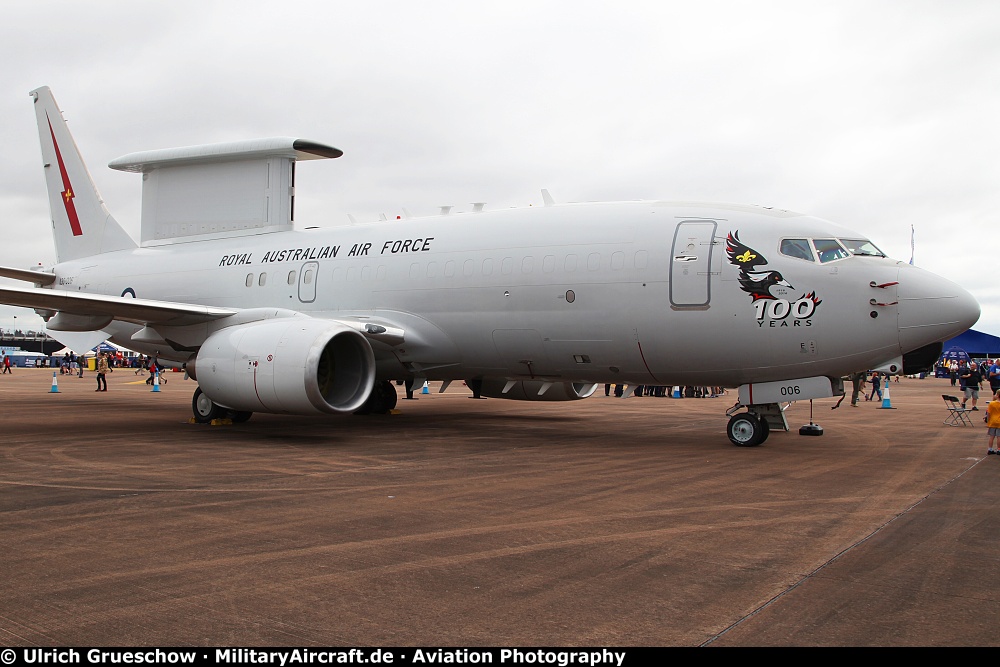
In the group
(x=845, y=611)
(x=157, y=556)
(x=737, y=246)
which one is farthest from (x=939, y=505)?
(x=157, y=556)

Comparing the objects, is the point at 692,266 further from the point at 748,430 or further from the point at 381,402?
the point at 381,402

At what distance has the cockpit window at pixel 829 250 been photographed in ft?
39.3

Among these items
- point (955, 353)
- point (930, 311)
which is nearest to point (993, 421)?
point (930, 311)

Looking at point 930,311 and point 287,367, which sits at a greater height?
point 930,311

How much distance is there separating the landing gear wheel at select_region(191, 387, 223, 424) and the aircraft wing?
1486 millimetres

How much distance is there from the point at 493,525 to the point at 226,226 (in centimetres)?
1518

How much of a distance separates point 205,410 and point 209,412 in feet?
0.36

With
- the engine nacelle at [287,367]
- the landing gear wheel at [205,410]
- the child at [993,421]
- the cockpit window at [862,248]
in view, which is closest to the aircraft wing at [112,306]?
the engine nacelle at [287,367]

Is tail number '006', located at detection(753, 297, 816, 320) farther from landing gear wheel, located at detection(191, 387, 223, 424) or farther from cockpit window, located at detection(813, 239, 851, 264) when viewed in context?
landing gear wheel, located at detection(191, 387, 223, 424)

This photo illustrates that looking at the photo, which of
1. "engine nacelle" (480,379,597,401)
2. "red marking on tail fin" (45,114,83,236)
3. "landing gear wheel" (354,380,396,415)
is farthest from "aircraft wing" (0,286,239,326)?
"red marking on tail fin" (45,114,83,236)

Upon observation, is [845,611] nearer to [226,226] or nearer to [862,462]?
[862,462]

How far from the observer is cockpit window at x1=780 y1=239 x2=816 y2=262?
12078 millimetres

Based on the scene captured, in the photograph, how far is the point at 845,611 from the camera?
4602 millimetres

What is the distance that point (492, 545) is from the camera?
616 cm
